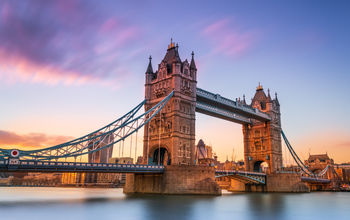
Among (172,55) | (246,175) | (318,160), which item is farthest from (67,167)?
(318,160)

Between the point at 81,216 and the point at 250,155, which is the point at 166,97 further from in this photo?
the point at 250,155

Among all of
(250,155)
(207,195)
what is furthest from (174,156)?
(250,155)

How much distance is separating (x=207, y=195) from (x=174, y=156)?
8.33m

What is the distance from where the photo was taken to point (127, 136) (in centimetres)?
4497

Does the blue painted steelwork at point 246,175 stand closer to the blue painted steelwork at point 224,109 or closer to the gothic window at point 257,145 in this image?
the gothic window at point 257,145

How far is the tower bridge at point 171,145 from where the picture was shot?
3803 cm

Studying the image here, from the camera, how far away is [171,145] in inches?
1961

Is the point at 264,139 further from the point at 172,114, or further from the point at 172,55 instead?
the point at 172,55

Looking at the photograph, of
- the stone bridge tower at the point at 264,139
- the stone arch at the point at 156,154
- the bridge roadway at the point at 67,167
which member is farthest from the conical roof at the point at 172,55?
the stone bridge tower at the point at 264,139

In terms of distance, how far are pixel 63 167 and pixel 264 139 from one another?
5352 cm

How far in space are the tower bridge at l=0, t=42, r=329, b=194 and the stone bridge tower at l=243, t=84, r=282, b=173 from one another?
0.25 meters

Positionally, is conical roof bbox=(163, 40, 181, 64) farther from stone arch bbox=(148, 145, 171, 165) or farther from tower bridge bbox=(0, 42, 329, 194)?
stone arch bbox=(148, 145, 171, 165)

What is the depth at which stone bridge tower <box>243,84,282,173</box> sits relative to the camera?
74.4 meters

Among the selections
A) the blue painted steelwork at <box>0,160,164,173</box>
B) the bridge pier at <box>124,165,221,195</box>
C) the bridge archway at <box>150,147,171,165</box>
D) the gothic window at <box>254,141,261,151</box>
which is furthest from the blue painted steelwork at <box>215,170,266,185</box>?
the blue painted steelwork at <box>0,160,164,173</box>
